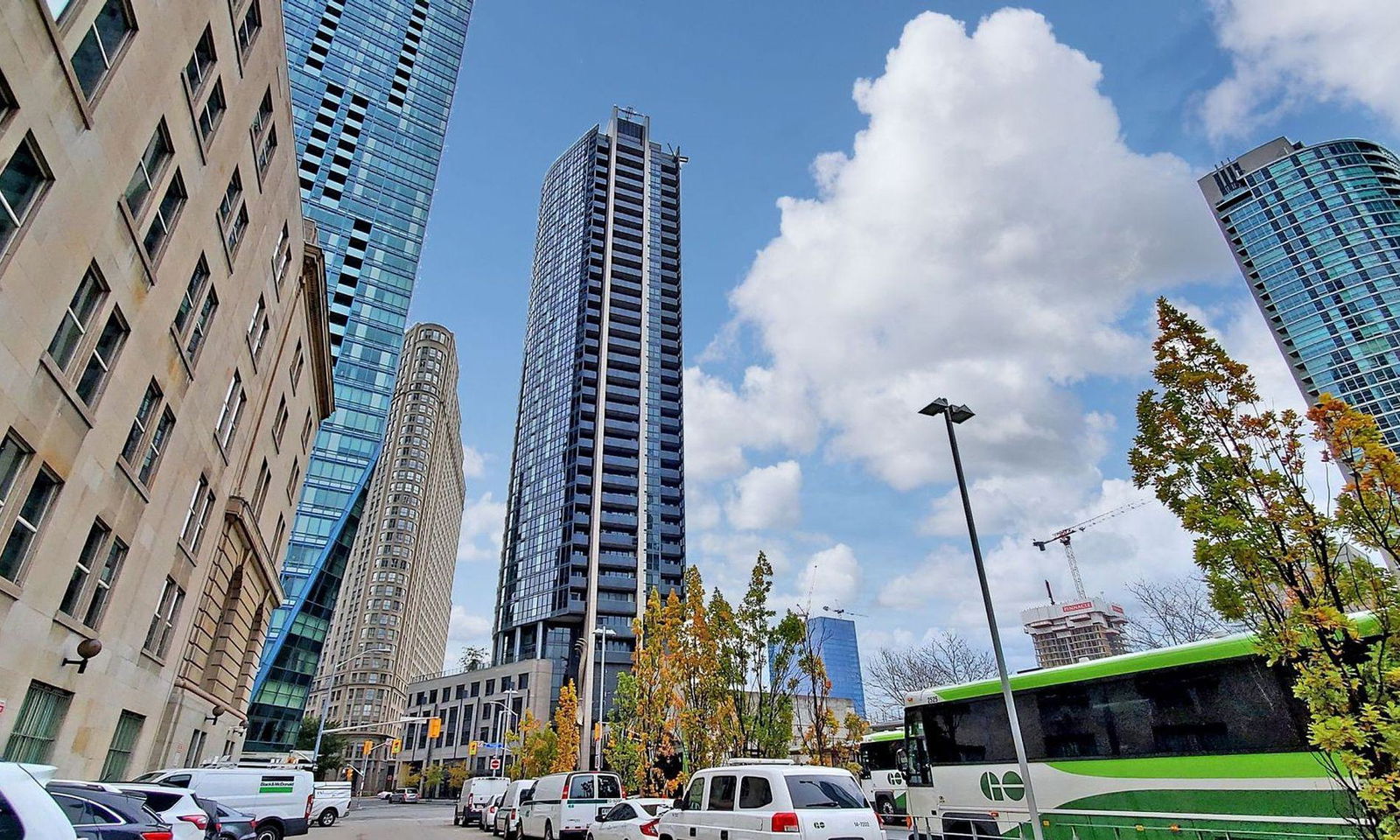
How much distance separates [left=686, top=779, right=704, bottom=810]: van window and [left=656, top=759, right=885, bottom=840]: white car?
0.06 meters

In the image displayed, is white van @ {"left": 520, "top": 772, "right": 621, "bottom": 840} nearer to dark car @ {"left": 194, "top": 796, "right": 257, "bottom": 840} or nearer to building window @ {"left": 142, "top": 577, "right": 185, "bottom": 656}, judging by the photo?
dark car @ {"left": 194, "top": 796, "right": 257, "bottom": 840}

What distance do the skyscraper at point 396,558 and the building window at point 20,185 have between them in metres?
123

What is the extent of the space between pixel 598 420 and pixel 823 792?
96.6m

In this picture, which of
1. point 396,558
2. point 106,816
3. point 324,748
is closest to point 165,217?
point 106,816

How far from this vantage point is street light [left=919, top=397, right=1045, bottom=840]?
1210 centimetres

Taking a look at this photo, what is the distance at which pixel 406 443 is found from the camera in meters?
134

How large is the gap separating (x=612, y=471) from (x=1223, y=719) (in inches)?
3673

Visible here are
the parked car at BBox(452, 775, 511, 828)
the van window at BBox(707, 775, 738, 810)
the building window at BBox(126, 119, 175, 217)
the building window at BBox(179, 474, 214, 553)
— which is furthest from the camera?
the parked car at BBox(452, 775, 511, 828)

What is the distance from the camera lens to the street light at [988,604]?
12.1 m

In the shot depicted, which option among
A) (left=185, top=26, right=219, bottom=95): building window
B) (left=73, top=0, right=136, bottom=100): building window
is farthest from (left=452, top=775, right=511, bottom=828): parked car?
(left=73, top=0, right=136, bottom=100): building window

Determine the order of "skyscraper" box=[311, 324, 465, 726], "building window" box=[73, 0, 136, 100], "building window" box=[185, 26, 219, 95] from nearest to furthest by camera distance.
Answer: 1. "building window" box=[73, 0, 136, 100]
2. "building window" box=[185, 26, 219, 95]
3. "skyscraper" box=[311, 324, 465, 726]

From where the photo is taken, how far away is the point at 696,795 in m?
12.3

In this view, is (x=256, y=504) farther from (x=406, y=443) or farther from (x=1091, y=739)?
(x=406, y=443)

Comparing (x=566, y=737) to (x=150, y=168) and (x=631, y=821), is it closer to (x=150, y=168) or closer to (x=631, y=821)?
(x=631, y=821)
